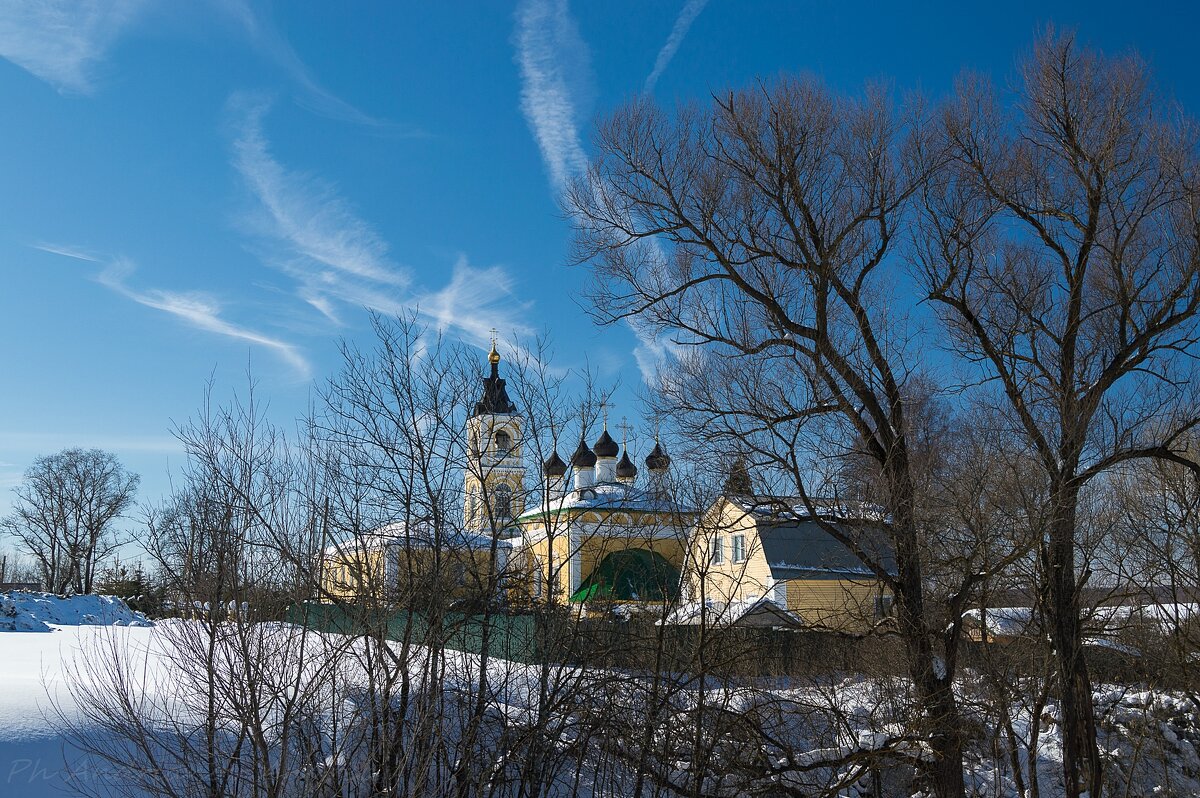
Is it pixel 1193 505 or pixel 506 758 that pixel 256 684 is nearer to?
pixel 506 758

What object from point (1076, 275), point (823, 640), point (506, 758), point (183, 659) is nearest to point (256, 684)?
point (183, 659)

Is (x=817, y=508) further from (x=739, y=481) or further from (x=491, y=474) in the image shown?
(x=491, y=474)

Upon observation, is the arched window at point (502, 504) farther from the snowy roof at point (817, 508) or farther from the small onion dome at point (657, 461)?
the snowy roof at point (817, 508)

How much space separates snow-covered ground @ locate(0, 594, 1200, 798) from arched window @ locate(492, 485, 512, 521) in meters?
1.88

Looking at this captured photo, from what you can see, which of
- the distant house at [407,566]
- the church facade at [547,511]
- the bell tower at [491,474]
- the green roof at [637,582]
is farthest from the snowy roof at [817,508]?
the distant house at [407,566]

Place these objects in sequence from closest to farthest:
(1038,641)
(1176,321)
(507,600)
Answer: (507,600), (1176,321), (1038,641)

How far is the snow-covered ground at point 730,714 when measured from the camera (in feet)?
34.3

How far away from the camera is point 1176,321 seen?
45.8ft

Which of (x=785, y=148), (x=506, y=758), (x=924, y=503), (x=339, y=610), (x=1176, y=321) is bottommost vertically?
(x=506, y=758)

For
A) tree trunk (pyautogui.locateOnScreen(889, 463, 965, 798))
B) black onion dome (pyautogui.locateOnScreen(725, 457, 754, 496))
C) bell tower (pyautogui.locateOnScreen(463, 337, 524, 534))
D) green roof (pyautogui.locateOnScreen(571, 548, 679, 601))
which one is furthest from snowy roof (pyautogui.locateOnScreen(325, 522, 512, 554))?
tree trunk (pyautogui.locateOnScreen(889, 463, 965, 798))

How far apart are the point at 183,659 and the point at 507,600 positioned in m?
4.33

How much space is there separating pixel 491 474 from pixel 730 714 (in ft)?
14.8

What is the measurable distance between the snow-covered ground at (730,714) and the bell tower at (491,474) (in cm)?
187

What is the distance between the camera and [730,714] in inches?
513
